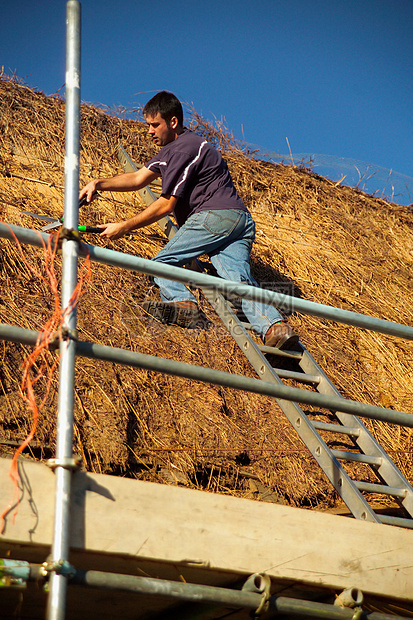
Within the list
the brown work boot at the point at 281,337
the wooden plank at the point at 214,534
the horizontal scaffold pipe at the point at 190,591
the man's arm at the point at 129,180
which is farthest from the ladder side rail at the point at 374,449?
the man's arm at the point at 129,180

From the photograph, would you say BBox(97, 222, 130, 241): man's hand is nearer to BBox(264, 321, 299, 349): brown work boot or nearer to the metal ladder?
the metal ladder

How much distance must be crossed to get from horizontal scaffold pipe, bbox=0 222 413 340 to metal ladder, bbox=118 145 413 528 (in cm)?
69

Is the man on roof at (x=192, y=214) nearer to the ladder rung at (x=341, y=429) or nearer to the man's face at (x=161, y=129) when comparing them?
the man's face at (x=161, y=129)

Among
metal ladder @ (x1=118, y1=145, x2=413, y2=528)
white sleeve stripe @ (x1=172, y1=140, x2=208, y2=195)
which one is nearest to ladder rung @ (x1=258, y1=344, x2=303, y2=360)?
metal ladder @ (x1=118, y1=145, x2=413, y2=528)

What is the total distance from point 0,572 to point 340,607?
1030 mm

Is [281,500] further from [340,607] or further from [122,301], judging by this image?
[122,301]

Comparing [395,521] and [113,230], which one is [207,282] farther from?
[395,521]

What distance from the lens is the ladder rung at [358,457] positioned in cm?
263

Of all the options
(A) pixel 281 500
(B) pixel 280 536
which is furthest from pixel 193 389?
(B) pixel 280 536

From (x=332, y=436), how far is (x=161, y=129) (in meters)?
2.09

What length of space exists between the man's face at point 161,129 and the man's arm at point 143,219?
52cm

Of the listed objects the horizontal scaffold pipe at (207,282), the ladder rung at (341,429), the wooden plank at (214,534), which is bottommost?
the wooden plank at (214,534)

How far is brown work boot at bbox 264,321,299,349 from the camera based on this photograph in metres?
3.29

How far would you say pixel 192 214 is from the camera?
11.9 ft
